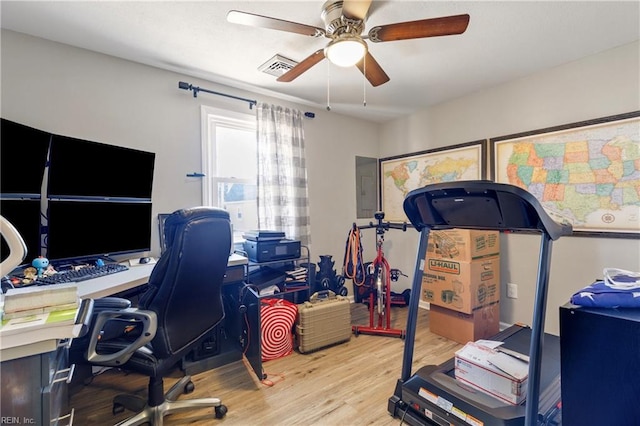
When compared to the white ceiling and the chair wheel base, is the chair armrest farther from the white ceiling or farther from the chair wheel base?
the white ceiling

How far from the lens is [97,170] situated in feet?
6.71

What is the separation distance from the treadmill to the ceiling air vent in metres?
1.59

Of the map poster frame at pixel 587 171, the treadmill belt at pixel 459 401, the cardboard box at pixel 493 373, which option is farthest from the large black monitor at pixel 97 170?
the map poster frame at pixel 587 171

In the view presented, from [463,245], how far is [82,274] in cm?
285

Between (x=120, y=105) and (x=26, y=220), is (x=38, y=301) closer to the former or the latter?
(x=26, y=220)

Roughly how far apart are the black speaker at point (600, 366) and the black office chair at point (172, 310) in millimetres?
1538

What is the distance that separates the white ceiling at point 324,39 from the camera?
1778mm

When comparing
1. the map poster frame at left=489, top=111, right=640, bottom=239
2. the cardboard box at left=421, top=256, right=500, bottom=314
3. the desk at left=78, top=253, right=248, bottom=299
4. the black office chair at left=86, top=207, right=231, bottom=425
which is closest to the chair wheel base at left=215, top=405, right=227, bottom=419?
the black office chair at left=86, top=207, right=231, bottom=425

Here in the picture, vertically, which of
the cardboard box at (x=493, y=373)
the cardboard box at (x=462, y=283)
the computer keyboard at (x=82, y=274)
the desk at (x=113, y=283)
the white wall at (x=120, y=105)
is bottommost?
the cardboard box at (x=493, y=373)

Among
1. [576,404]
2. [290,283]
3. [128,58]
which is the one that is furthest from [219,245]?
[128,58]

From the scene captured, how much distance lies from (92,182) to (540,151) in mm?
3627

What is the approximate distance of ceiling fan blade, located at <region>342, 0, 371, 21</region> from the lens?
4.92 ft

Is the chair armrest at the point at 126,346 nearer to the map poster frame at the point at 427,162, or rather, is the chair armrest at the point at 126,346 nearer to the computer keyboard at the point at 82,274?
the computer keyboard at the point at 82,274

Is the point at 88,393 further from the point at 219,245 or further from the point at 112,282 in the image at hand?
the point at 219,245
